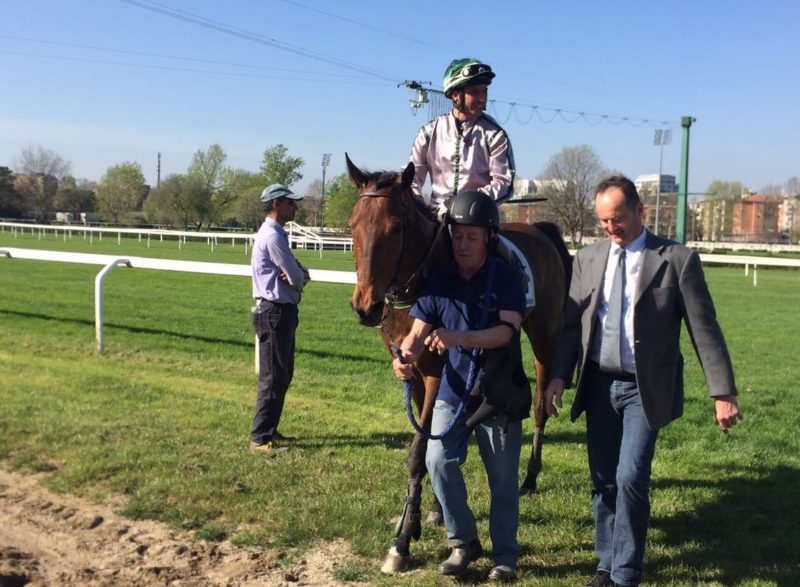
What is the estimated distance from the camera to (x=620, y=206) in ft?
11.0

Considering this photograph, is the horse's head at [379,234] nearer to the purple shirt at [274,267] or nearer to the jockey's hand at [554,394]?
the jockey's hand at [554,394]

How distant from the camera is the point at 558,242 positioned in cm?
644

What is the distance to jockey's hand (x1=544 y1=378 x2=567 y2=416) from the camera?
12.1 ft

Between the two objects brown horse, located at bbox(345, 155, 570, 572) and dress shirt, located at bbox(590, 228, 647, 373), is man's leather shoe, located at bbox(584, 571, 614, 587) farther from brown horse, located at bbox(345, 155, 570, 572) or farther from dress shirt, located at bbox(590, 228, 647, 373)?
dress shirt, located at bbox(590, 228, 647, 373)

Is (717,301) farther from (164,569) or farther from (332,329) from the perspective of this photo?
(164,569)

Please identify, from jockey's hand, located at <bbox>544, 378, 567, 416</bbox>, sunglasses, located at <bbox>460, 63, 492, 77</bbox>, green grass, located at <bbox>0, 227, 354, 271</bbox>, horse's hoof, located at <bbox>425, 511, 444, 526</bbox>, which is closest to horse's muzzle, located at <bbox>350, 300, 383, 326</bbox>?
jockey's hand, located at <bbox>544, 378, 567, 416</bbox>

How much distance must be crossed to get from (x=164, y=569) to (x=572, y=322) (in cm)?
255

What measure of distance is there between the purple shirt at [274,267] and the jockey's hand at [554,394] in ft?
9.00

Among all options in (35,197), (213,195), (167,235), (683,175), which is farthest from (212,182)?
(683,175)

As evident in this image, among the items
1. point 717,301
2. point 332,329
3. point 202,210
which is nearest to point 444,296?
point 332,329

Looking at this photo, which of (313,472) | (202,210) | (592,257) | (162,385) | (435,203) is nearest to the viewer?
(592,257)

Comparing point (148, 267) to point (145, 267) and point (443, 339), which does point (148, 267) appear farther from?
point (443, 339)

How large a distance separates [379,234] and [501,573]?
6.13ft

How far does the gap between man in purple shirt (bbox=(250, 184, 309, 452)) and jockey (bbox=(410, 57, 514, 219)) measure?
1.51m
